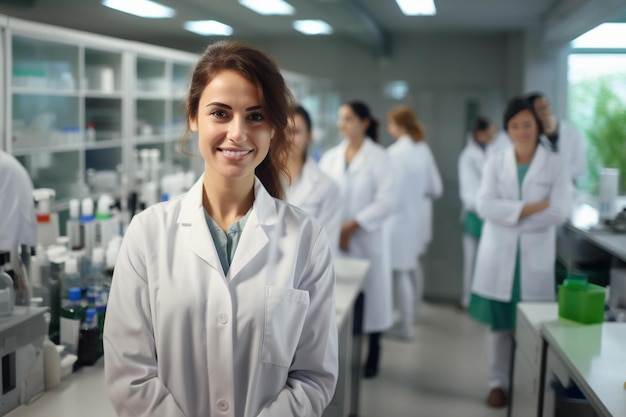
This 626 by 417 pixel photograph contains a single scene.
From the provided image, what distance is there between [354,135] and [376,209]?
419mm

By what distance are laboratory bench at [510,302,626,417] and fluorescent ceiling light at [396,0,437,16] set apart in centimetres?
203

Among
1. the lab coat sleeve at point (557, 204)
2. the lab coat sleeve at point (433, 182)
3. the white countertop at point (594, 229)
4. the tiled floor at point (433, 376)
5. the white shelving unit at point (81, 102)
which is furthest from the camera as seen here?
the lab coat sleeve at point (433, 182)

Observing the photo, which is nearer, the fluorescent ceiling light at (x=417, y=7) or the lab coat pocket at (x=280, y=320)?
the lab coat pocket at (x=280, y=320)

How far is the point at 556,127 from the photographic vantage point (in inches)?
123

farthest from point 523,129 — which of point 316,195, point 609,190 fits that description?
point 316,195

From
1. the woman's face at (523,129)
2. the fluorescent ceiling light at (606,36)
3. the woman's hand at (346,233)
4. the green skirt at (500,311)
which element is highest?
the fluorescent ceiling light at (606,36)

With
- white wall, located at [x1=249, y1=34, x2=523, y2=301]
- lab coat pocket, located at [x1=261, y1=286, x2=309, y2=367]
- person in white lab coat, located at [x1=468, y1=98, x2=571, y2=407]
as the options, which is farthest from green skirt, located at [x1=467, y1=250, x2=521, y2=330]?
white wall, located at [x1=249, y1=34, x2=523, y2=301]

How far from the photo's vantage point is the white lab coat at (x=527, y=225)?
286 centimetres

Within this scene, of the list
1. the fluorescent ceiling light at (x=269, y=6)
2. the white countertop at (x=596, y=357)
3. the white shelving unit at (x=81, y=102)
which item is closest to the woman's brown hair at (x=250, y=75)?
the white shelving unit at (x=81, y=102)

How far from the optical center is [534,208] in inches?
113

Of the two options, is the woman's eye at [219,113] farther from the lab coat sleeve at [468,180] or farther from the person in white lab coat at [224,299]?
the lab coat sleeve at [468,180]

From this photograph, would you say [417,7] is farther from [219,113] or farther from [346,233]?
[219,113]

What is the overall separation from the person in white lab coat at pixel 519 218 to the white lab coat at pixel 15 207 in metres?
2.00

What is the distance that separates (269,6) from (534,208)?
1544 mm
